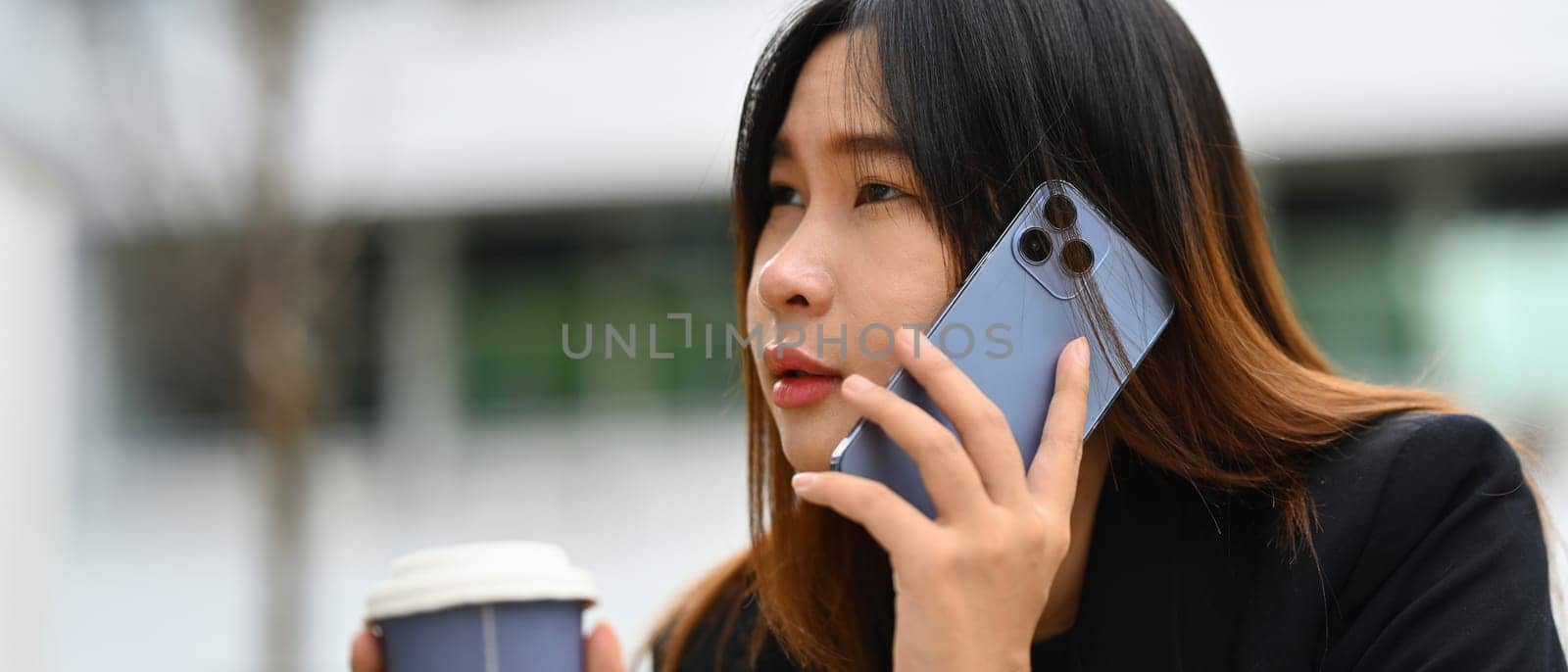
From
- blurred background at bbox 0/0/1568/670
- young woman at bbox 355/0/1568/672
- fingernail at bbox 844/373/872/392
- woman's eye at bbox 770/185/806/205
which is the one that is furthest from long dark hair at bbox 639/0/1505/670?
blurred background at bbox 0/0/1568/670

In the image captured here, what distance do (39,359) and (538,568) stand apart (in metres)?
6.23

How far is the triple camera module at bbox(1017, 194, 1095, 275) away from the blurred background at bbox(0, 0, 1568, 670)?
420 cm

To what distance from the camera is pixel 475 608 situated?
1.27 m

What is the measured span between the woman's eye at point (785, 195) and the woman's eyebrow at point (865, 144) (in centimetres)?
15

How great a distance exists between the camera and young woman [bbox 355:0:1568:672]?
1413mm

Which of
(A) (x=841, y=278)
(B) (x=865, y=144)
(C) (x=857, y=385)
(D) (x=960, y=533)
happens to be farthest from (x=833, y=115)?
(D) (x=960, y=533)

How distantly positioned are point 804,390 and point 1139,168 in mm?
465

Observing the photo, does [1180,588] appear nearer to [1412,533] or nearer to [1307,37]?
[1412,533]

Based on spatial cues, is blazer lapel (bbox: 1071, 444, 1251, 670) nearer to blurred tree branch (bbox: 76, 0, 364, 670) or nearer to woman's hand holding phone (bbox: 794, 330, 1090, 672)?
woman's hand holding phone (bbox: 794, 330, 1090, 672)

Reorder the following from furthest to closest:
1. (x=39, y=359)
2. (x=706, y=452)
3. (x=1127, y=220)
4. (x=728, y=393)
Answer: (x=706, y=452)
(x=39, y=359)
(x=728, y=393)
(x=1127, y=220)

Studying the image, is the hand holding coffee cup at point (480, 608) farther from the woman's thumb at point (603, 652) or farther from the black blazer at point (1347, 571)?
the black blazer at point (1347, 571)

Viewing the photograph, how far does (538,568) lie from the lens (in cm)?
130

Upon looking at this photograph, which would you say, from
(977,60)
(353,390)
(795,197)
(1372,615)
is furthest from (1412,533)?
(353,390)

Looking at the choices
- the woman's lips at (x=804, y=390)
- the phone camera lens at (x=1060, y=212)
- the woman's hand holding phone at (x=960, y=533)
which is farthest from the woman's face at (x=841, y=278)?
the woman's hand holding phone at (x=960, y=533)
